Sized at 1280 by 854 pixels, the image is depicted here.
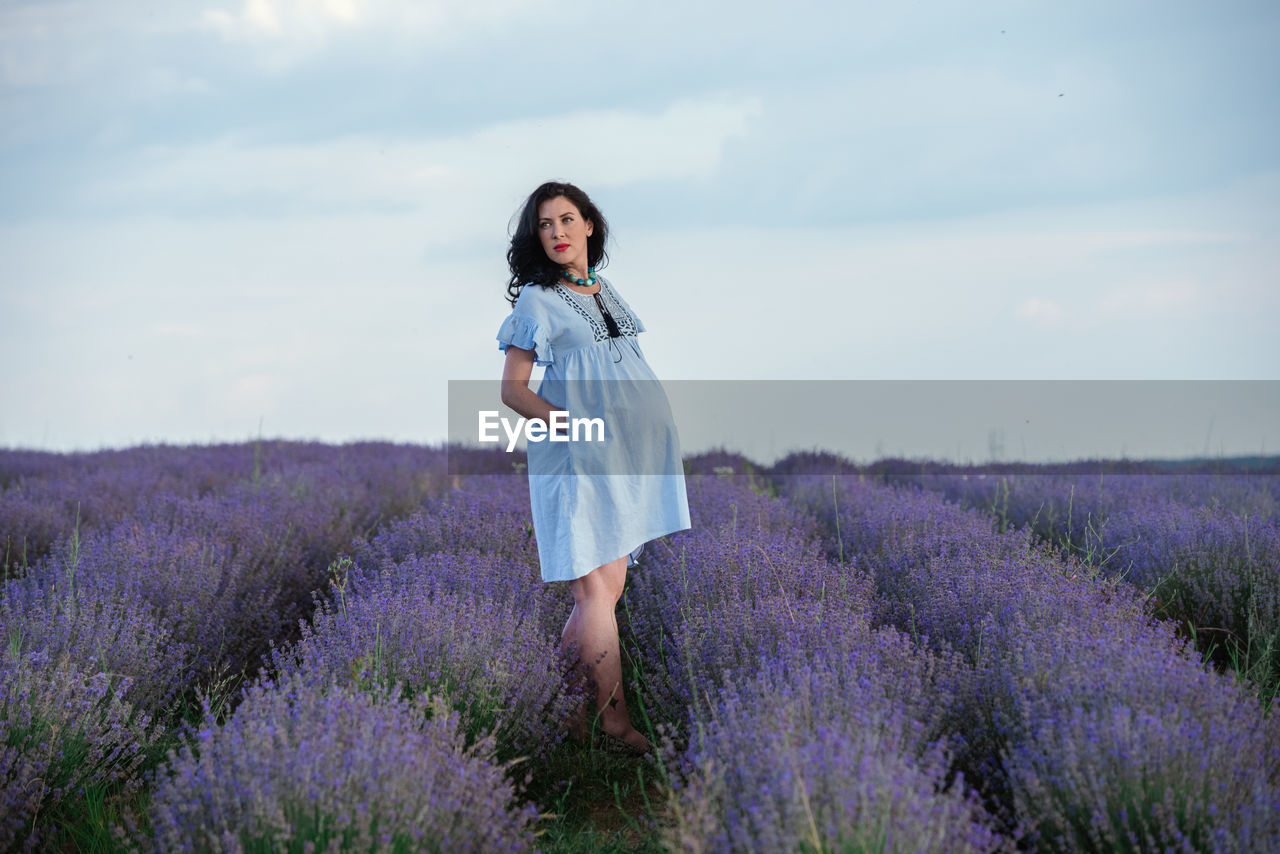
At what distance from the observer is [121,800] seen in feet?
8.74

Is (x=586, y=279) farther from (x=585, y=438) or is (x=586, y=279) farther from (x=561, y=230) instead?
(x=585, y=438)

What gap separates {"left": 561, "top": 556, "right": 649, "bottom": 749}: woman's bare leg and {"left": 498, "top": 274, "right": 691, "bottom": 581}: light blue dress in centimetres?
11

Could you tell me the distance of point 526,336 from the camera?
9.39 feet

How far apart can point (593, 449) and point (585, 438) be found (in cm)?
4

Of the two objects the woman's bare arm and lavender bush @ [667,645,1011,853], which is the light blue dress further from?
lavender bush @ [667,645,1011,853]

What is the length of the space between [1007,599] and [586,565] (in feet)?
4.41

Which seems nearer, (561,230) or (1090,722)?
(1090,722)

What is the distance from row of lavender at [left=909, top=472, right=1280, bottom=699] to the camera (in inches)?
142

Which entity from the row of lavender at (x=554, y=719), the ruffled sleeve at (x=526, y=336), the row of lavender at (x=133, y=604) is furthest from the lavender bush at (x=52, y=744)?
the ruffled sleeve at (x=526, y=336)

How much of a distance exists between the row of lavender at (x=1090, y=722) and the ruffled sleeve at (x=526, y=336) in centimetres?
142

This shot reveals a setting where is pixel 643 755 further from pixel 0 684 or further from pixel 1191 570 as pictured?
pixel 1191 570

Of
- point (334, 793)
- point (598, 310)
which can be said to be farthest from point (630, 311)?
point (334, 793)

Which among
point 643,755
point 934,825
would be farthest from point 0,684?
point 934,825

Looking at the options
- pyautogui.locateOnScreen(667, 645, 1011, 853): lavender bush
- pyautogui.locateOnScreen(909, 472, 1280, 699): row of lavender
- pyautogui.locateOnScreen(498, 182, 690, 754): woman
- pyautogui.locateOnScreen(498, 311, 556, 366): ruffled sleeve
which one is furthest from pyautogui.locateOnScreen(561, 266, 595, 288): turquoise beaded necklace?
pyautogui.locateOnScreen(909, 472, 1280, 699): row of lavender
